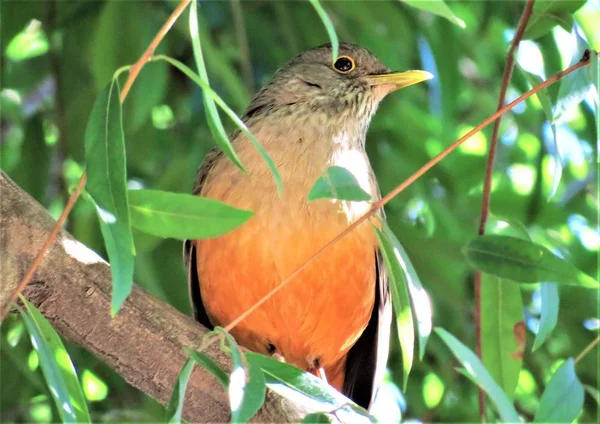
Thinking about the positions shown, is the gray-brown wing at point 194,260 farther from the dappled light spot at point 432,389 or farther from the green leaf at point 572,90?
the green leaf at point 572,90

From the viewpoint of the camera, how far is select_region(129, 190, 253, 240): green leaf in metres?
2.62

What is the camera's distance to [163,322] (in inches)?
131

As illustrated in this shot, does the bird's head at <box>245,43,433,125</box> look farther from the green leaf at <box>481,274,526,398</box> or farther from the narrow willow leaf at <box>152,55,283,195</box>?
the narrow willow leaf at <box>152,55,283,195</box>

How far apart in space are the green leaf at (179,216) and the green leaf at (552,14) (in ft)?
4.39

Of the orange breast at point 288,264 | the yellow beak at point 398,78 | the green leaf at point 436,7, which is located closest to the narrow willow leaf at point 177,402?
the green leaf at point 436,7

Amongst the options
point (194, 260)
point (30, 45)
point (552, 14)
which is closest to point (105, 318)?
point (194, 260)

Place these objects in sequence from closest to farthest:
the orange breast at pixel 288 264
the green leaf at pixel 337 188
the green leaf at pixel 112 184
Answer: the green leaf at pixel 112 184
the green leaf at pixel 337 188
the orange breast at pixel 288 264

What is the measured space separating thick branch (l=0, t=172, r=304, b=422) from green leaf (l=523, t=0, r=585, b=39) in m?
1.52

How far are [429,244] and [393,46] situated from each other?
123 centimetres

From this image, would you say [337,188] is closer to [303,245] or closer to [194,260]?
[303,245]

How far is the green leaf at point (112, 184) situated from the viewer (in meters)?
2.39

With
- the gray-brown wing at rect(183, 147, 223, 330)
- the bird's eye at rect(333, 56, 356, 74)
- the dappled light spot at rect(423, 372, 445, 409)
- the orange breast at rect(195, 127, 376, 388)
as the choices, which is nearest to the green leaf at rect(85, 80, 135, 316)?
the orange breast at rect(195, 127, 376, 388)

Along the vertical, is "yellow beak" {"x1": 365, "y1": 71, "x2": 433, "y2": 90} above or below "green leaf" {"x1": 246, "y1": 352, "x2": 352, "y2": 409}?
above

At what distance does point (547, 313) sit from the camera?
3170mm
